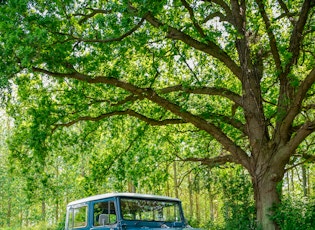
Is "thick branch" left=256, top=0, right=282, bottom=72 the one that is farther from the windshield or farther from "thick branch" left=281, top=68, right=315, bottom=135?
the windshield

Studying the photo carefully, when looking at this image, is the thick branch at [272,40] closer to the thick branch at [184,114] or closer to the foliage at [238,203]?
the thick branch at [184,114]

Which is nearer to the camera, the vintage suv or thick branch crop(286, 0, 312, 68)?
the vintage suv

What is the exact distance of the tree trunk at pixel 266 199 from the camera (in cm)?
1107

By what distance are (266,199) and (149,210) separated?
3.92 m

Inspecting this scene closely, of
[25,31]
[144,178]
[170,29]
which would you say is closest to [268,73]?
[170,29]

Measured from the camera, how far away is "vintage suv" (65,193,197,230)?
27.8 ft

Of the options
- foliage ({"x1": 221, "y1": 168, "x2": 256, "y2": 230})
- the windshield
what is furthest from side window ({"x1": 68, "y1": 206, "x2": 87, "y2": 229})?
foliage ({"x1": 221, "y1": 168, "x2": 256, "y2": 230})

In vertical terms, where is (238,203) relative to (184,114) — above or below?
below

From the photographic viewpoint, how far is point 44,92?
1375 centimetres

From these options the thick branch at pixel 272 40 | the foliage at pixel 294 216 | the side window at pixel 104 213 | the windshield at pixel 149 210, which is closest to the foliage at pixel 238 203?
the foliage at pixel 294 216

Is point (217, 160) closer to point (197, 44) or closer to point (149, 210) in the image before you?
point (197, 44)

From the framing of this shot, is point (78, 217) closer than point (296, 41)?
Yes

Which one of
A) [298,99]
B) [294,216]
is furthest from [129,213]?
[298,99]

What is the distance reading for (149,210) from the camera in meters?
9.01
